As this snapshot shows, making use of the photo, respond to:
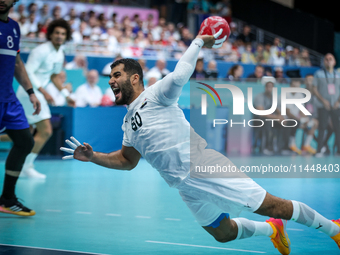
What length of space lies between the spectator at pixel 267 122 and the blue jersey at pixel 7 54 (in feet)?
16.5

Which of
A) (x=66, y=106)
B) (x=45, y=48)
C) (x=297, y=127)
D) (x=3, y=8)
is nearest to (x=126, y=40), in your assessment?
(x=66, y=106)

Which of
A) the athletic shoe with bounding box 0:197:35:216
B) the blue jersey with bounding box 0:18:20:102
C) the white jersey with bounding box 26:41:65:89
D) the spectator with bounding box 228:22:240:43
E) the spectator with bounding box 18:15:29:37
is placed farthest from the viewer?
the spectator with bounding box 228:22:240:43

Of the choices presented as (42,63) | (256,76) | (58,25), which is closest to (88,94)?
(42,63)

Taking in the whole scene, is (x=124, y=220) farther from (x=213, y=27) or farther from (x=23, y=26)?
(x=23, y=26)

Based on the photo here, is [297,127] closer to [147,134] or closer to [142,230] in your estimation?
[142,230]

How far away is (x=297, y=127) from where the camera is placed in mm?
9891

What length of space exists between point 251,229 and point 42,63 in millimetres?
4341

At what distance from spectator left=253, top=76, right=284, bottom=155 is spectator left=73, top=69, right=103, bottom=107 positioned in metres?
3.47

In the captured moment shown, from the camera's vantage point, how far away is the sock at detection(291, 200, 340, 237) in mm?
3168

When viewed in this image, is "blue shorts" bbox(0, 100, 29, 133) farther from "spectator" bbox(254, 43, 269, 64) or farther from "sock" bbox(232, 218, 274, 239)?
"spectator" bbox(254, 43, 269, 64)

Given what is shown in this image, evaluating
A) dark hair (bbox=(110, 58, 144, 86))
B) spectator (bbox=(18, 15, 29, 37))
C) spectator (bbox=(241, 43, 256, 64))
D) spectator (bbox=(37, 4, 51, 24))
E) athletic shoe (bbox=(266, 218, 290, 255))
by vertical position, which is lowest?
athletic shoe (bbox=(266, 218, 290, 255))

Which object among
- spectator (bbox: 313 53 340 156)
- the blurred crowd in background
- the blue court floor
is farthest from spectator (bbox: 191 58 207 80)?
the blue court floor

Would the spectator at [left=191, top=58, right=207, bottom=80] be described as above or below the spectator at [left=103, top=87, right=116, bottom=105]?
above

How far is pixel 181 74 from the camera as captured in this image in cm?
277
